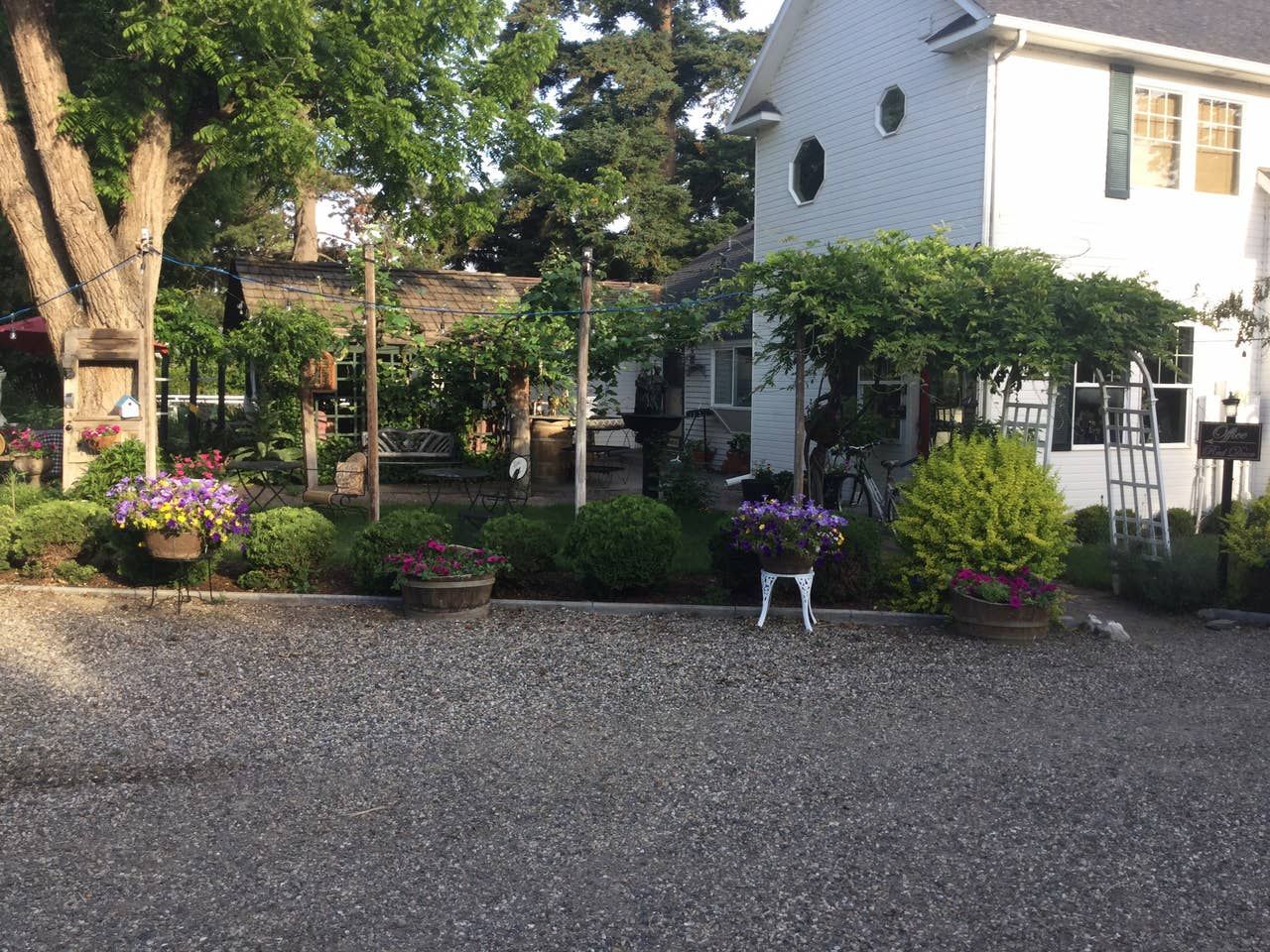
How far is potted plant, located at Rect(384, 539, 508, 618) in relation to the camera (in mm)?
7953

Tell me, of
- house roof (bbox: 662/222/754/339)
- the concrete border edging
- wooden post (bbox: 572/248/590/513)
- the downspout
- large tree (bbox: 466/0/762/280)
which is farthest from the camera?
large tree (bbox: 466/0/762/280)

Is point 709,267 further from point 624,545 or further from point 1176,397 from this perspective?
point 624,545

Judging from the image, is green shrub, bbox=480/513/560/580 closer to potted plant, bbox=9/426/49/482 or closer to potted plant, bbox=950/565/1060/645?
potted plant, bbox=950/565/1060/645

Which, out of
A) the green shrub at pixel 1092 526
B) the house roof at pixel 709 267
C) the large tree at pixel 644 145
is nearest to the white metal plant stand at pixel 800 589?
the green shrub at pixel 1092 526

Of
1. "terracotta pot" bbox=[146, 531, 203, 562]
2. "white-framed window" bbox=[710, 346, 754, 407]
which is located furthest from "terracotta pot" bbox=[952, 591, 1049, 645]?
"white-framed window" bbox=[710, 346, 754, 407]

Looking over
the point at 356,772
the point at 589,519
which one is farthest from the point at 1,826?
the point at 589,519

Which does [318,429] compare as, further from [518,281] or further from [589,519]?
[589,519]

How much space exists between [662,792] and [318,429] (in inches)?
537

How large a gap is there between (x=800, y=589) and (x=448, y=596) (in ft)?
8.44

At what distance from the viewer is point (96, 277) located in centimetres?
1232

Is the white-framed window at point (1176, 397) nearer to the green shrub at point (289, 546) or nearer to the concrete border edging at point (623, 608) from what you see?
the concrete border edging at point (623, 608)

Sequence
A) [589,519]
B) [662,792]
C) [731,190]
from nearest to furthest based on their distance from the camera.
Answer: [662,792], [589,519], [731,190]

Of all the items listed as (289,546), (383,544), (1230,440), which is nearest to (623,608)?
(383,544)

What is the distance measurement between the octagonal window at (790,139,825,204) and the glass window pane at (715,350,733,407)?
4809 millimetres
